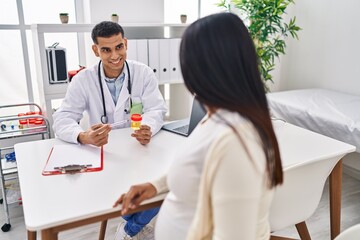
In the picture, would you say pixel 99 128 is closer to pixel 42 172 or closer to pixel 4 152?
pixel 42 172

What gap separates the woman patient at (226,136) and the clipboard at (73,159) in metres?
0.58

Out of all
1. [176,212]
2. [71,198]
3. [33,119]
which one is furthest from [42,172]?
[33,119]

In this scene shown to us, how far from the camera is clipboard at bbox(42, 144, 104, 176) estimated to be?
1.26 meters

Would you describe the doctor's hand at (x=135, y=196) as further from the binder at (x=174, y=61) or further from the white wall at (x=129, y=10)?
the white wall at (x=129, y=10)

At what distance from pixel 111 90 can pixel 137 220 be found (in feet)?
2.37

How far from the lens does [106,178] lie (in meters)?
1.21

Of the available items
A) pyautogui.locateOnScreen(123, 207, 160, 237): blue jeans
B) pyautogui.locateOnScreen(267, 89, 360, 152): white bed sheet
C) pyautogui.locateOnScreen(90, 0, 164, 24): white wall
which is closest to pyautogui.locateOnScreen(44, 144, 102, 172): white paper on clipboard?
pyautogui.locateOnScreen(123, 207, 160, 237): blue jeans

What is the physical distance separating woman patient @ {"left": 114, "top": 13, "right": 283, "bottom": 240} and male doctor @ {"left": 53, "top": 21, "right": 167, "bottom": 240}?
2.97ft

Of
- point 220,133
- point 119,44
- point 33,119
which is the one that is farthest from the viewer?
point 33,119

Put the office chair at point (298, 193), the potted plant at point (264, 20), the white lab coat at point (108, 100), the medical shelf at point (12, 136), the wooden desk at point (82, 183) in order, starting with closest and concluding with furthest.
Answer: the wooden desk at point (82, 183)
the office chair at point (298, 193)
the white lab coat at point (108, 100)
the medical shelf at point (12, 136)
the potted plant at point (264, 20)

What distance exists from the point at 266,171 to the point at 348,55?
2495 millimetres

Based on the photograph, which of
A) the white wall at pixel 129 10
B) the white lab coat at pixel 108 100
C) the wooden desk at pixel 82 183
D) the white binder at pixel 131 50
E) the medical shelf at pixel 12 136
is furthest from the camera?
the white wall at pixel 129 10

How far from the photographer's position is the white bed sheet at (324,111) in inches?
83.7

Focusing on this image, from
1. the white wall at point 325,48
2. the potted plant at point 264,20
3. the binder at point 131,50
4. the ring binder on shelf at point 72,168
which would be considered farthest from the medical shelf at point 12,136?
the white wall at point 325,48
